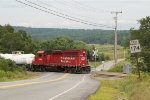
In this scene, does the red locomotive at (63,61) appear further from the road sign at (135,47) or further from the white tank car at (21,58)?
the road sign at (135,47)

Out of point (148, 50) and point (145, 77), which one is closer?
point (145, 77)

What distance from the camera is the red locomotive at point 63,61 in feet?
236

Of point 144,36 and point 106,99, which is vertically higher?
point 144,36

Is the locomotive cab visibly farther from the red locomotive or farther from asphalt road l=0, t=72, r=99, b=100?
asphalt road l=0, t=72, r=99, b=100

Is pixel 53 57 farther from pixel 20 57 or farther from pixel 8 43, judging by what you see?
pixel 8 43

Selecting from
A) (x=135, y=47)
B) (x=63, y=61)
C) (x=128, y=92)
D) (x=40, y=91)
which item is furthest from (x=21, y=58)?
(x=40, y=91)

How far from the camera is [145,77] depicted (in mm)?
35375

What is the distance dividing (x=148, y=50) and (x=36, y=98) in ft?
114

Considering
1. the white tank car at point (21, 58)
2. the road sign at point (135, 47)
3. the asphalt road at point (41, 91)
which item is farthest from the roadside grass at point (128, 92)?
the white tank car at point (21, 58)

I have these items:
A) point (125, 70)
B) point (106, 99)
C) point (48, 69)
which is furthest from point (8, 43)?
point (106, 99)

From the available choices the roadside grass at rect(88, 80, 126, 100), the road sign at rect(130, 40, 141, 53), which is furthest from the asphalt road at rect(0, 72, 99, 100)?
the road sign at rect(130, 40, 141, 53)

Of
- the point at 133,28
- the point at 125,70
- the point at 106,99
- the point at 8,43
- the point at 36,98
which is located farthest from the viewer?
the point at 8,43

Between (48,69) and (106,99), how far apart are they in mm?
55470

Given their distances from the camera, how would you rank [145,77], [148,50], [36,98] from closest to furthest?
[36,98] → [145,77] → [148,50]
